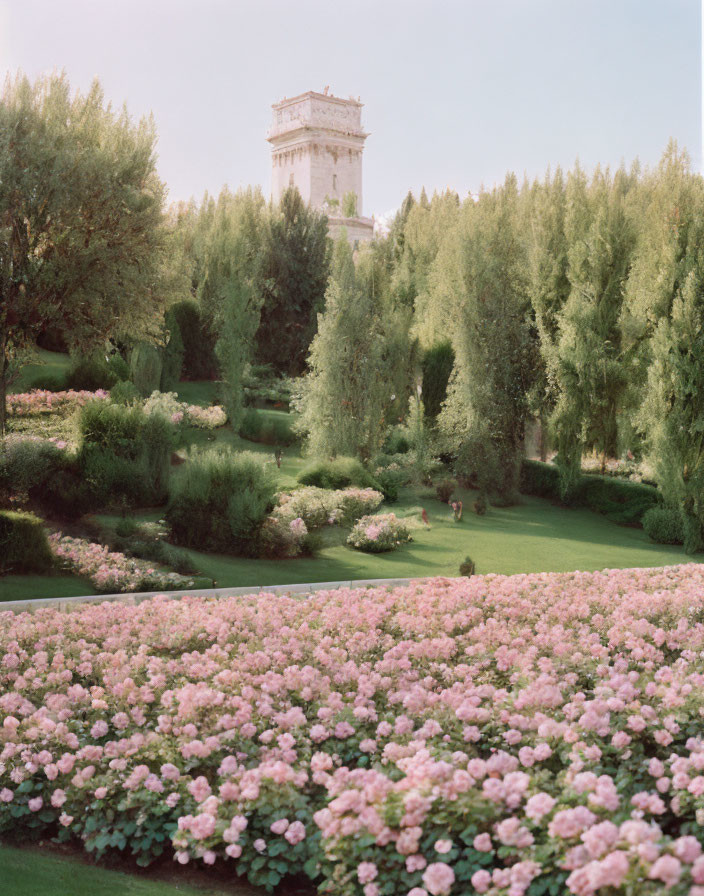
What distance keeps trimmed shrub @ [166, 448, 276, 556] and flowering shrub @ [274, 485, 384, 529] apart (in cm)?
73

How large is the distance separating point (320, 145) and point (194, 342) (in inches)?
1191

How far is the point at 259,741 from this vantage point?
4254 mm

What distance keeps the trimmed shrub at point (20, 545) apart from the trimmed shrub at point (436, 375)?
10915mm

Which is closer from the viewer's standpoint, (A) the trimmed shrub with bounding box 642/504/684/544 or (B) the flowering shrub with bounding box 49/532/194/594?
(B) the flowering shrub with bounding box 49/532/194/594

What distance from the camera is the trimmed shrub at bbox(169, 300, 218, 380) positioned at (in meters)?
26.3

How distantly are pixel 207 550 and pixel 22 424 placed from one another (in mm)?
5994

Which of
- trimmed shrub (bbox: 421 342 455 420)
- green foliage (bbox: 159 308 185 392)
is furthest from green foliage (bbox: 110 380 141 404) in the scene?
trimmed shrub (bbox: 421 342 455 420)

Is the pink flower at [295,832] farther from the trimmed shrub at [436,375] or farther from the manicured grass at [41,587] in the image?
the trimmed shrub at [436,375]

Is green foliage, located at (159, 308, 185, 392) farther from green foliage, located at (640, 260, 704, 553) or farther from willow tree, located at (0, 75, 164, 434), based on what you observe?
green foliage, located at (640, 260, 704, 553)

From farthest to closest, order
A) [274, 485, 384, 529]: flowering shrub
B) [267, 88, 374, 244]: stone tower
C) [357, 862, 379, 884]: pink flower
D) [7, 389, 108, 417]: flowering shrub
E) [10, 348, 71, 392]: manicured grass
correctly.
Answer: [267, 88, 374, 244]: stone tower < [10, 348, 71, 392]: manicured grass < [7, 389, 108, 417]: flowering shrub < [274, 485, 384, 529]: flowering shrub < [357, 862, 379, 884]: pink flower

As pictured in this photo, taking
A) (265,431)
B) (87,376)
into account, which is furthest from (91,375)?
(265,431)

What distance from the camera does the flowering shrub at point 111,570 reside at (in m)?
8.56

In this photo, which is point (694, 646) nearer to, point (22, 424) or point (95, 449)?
point (95, 449)

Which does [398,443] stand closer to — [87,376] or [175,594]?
[87,376]
